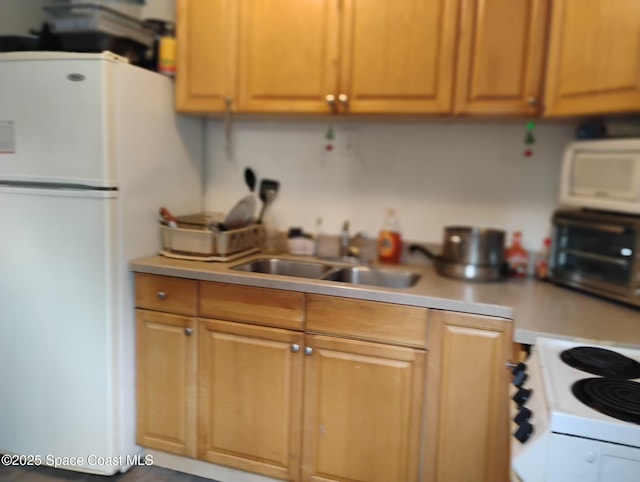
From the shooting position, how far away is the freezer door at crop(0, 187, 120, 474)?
6.52 ft

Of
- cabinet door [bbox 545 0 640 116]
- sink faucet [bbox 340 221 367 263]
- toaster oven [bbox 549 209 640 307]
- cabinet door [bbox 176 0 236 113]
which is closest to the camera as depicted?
cabinet door [bbox 545 0 640 116]

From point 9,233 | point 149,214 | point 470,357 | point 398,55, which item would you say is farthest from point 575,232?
point 9,233

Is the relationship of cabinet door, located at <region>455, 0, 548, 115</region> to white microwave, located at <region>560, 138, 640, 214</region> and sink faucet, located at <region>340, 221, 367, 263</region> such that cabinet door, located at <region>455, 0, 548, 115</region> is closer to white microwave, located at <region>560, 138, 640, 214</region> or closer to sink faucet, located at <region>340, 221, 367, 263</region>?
white microwave, located at <region>560, 138, 640, 214</region>

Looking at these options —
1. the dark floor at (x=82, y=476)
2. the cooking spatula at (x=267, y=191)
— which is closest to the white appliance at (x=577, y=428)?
the dark floor at (x=82, y=476)

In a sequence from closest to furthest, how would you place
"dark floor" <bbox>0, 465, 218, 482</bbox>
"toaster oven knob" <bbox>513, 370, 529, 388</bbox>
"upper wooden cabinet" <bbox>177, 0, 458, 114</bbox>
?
"toaster oven knob" <bbox>513, 370, 529, 388</bbox>
"upper wooden cabinet" <bbox>177, 0, 458, 114</bbox>
"dark floor" <bbox>0, 465, 218, 482</bbox>

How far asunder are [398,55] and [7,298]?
72.7 inches

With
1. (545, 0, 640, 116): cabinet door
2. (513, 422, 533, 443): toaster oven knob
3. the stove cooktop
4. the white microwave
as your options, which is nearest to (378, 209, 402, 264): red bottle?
the white microwave

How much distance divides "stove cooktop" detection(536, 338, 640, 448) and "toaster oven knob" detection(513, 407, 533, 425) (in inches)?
2.3

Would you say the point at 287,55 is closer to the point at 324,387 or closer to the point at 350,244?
the point at 350,244

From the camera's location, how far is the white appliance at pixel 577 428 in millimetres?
970

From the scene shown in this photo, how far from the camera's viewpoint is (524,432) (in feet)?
3.50

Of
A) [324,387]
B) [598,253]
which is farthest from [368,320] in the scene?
[598,253]

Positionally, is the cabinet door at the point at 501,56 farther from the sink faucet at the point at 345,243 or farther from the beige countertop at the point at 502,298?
the sink faucet at the point at 345,243

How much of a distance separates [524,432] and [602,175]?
116 cm
